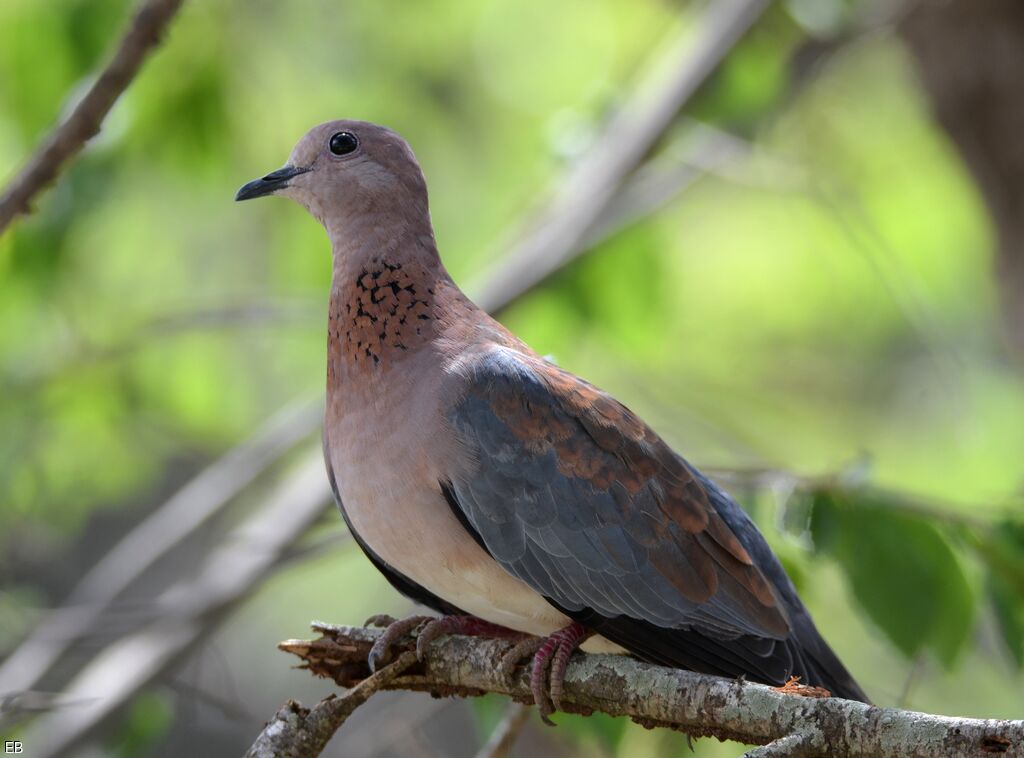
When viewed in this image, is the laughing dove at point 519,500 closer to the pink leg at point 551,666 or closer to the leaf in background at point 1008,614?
the pink leg at point 551,666

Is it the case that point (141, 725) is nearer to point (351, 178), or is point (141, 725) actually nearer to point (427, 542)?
point (427, 542)

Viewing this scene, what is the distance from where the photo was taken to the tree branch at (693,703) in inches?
78.0

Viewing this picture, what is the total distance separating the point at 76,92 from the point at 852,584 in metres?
2.83

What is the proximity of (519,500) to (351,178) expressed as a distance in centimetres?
101

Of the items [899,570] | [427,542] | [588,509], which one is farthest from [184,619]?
[899,570]

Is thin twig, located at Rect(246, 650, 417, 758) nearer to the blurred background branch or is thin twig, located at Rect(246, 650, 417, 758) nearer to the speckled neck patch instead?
the blurred background branch

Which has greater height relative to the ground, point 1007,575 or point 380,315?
point 380,315

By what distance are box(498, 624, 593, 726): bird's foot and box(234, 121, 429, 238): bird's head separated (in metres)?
1.17

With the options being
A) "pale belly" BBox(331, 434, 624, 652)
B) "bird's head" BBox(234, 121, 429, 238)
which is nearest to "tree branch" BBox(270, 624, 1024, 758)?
"pale belly" BBox(331, 434, 624, 652)

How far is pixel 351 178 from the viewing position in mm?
3330

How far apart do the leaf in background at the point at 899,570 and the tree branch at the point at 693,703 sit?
90 cm

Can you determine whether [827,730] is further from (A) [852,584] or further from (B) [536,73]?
(B) [536,73]

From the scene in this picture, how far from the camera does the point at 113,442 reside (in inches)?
222

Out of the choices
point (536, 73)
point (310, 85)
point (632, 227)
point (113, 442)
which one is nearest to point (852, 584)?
point (632, 227)
